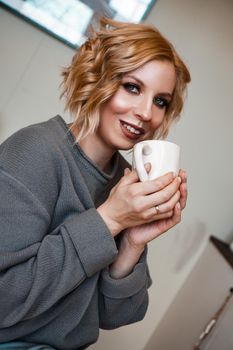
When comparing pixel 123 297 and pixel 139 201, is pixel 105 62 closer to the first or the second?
pixel 139 201

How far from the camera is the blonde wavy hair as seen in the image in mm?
734

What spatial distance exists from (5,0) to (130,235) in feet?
3.46

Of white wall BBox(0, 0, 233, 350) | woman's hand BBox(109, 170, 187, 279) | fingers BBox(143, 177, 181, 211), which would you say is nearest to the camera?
fingers BBox(143, 177, 181, 211)

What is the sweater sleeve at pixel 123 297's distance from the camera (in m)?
0.76

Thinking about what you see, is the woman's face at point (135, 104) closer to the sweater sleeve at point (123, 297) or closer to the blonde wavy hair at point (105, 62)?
the blonde wavy hair at point (105, 62)

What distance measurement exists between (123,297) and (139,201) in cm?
30

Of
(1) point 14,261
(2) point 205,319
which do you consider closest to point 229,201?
(2) point 205,319

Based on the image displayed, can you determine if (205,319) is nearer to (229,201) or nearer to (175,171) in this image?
(229,201)

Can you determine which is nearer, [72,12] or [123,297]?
[123,297]

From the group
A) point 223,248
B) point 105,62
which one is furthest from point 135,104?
point 223,248

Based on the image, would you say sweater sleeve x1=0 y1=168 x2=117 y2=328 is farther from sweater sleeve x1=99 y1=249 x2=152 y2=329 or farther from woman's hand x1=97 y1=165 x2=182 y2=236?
sweater sleeve x1=99 y1=249 x2=152 y2=329

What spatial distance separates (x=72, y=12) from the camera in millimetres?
1323

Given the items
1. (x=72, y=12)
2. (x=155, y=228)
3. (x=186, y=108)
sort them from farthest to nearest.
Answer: (x=186, y=108) → (x=72, y=12) → (x=155, y=228)

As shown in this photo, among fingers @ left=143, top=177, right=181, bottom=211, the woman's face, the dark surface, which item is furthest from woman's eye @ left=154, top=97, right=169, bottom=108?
the dark surface
